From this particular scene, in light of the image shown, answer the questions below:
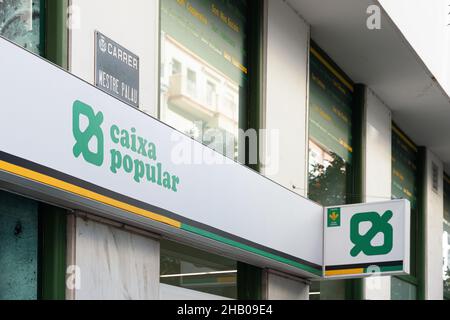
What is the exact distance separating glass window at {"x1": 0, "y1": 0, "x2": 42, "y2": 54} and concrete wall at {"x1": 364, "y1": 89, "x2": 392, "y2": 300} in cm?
801

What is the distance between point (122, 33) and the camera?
8477 millimetres

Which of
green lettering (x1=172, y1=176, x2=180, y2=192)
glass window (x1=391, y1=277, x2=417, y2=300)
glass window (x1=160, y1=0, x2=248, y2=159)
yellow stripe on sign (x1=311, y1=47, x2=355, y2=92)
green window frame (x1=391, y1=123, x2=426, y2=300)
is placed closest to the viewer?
green lettering (x1=172, y1=176, x2=180, y2=192)

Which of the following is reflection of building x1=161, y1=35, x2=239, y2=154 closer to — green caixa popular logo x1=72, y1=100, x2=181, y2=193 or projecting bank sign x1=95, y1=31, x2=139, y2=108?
projecting bank sign x1=95, y1=31, x2=139, y2=108

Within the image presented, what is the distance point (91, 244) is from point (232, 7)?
171 inches

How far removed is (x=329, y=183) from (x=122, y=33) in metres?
5.74

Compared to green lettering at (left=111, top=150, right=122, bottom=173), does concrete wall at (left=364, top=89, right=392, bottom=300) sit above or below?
above

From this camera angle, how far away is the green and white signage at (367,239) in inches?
431

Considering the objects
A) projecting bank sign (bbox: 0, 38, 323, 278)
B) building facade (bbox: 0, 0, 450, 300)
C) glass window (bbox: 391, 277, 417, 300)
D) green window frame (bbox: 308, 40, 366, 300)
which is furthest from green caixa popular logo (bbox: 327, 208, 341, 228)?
glass window (bbox: 391, 277, 417, 300)

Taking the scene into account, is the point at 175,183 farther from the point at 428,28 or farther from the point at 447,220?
the point at 447,220

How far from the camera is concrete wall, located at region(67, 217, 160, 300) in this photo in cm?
755

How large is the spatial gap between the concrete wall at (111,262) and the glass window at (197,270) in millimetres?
409

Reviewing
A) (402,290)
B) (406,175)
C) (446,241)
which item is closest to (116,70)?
(402,290)

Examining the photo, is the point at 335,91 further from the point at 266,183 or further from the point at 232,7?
the point at 266,183

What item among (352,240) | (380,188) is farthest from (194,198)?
(380,188)
